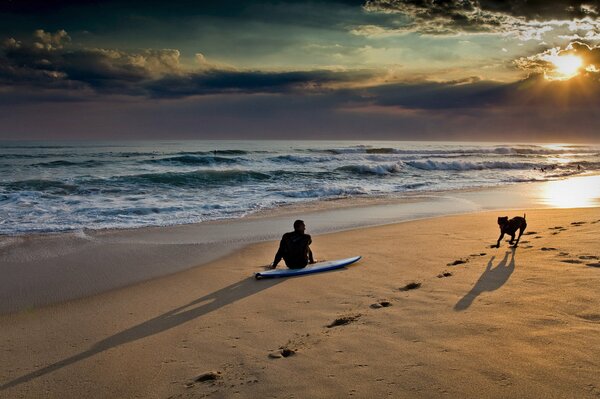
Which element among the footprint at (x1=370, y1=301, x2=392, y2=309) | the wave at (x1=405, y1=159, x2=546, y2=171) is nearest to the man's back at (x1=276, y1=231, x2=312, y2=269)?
the footprint at (x1=370, y1=301, x2=392, y2=309)

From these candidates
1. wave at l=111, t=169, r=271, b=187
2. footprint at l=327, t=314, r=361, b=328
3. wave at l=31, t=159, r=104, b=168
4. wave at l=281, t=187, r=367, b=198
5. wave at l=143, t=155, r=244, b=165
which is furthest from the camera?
wave at l=143, t=155, r=244, b=165

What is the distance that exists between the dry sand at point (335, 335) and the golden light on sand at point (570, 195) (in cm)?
845

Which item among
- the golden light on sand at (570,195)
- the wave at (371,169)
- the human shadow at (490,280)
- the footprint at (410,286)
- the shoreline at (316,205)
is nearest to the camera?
the human shadow at (490,280)

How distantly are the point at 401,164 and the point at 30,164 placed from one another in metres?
27.5

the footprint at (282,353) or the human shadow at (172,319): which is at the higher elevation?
the footprint at (282,353)

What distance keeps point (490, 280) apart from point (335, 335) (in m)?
2.46

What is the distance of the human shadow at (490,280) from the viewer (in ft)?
15.4

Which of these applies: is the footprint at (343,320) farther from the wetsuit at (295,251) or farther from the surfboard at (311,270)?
the wetsuit at (295,251)

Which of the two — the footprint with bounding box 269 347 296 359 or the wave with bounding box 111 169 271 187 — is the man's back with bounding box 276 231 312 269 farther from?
the wave with bounding box 111 169 271 187

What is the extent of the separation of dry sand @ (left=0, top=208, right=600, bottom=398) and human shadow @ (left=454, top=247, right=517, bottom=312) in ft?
0.09

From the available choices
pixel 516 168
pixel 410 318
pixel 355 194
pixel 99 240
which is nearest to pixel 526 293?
pixel 410 318

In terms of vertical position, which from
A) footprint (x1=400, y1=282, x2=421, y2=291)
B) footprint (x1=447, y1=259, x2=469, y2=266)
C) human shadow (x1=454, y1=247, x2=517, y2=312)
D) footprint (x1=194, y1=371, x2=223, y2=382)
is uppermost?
human shadow (x1=454, y1=247, x2=517, y2=312)

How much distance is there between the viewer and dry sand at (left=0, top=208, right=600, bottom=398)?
3.19m

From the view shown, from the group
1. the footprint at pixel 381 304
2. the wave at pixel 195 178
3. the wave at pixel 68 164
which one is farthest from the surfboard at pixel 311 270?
the wave at pixel 68 164
